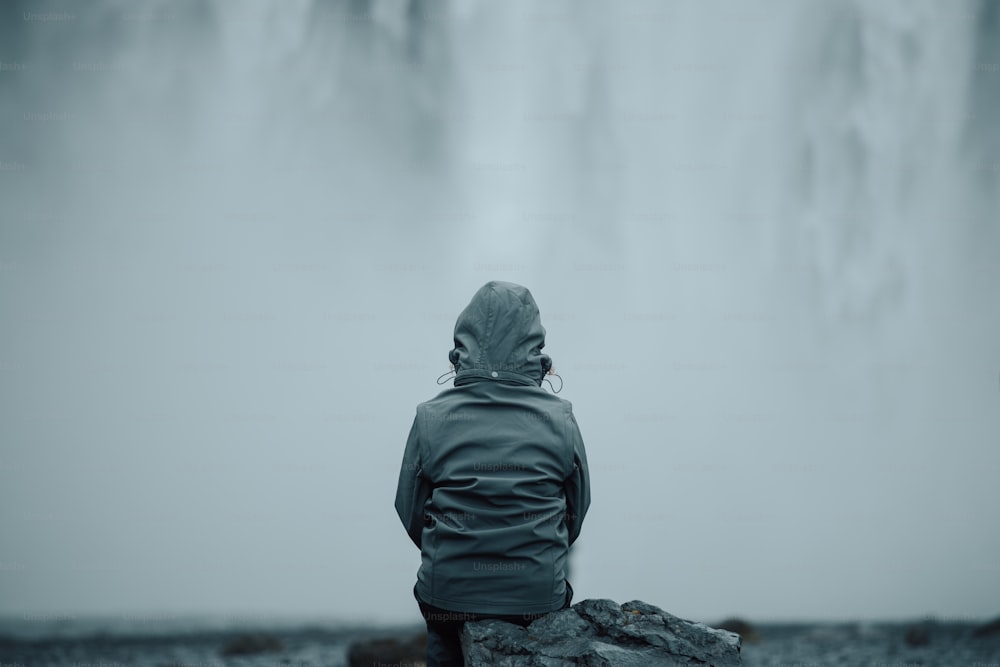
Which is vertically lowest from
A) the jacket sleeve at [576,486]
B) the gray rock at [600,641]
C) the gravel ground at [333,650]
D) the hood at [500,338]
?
the gravel ground at [333,650]

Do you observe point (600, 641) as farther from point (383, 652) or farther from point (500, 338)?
point (383, 652)

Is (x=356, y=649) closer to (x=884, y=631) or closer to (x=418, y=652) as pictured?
(x=418, y=652)

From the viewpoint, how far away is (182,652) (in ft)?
61.5

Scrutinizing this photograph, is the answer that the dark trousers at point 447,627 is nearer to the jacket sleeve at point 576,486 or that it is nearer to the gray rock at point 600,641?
the gray rock at point 600,641

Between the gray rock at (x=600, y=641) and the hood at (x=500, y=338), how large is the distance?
1620 millimetres

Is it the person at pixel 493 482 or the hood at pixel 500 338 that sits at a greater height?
the hood at pixel 500 338

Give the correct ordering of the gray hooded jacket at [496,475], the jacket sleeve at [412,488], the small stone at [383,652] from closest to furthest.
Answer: the gray hooded jacket at [496,475], the jacket sleeve at [412,488], the small stone at [383,652]

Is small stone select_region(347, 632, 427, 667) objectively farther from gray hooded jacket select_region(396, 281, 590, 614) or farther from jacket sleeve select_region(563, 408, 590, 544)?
gray hooded jacket select_region(396, 281, 590, 614)

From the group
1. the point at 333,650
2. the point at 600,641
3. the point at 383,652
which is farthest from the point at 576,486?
the point at 333,650

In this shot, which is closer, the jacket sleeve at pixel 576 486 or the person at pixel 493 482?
the person at pixel 493 482

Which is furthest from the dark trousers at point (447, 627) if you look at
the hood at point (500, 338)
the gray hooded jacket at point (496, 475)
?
the hood at point (500, 338)

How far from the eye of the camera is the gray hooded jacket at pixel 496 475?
454cm

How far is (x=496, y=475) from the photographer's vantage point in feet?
15.1

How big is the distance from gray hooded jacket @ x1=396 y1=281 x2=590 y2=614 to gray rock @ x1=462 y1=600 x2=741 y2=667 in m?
0.17
